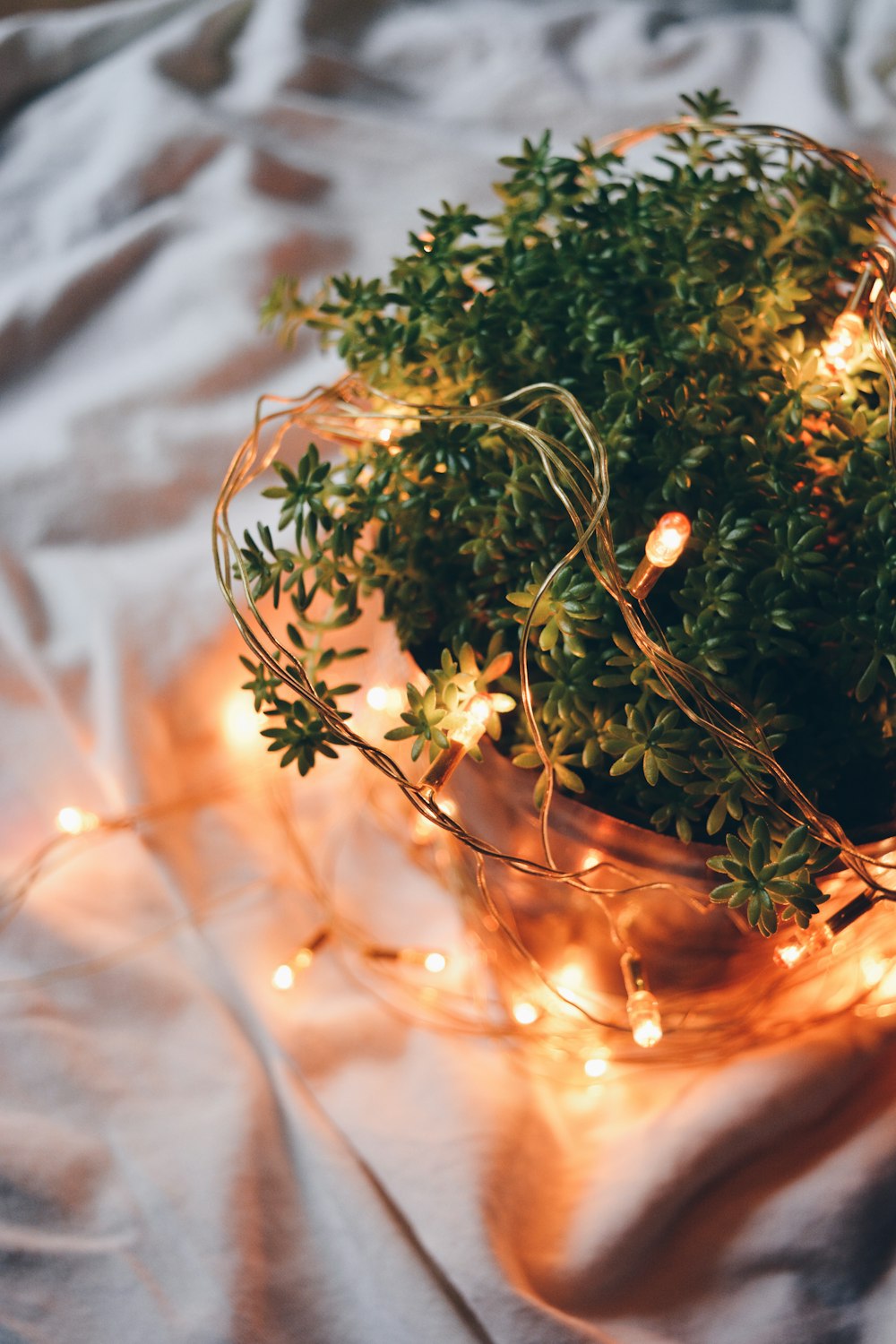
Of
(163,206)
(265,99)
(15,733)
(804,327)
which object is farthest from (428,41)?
(15,733)

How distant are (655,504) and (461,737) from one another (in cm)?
16

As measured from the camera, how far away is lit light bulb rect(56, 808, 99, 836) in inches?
33.0

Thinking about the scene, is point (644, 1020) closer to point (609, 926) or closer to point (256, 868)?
point (609, 926)

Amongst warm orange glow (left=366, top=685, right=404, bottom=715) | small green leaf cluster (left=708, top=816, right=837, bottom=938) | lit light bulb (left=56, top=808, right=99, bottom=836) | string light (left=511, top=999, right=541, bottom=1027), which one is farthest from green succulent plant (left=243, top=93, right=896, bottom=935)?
lit light bulb (left=56, top=808, right=99, bottom=836)

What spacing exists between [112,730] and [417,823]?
0.87 ft

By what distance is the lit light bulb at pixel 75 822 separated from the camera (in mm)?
838

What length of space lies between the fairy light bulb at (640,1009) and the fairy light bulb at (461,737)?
0.63ft

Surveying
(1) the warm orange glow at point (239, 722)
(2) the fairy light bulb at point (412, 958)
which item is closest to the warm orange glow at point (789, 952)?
(2) the fairy light bulb at point (412, 958)

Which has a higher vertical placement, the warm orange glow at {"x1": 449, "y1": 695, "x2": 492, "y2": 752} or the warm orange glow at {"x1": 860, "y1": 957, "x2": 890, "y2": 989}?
the warm orange glow at {"x1": 449, "y1": 695, "x2": 492, "y2": 752}

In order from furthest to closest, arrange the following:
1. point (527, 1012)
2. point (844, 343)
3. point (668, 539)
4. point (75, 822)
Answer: point (75, 822), point (527, 1012), point (844, 343), point (668, 539)

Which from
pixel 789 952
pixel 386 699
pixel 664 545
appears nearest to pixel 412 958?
pixel 386 699

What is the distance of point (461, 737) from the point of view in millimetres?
539

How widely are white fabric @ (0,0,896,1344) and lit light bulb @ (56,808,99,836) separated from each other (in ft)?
0.08

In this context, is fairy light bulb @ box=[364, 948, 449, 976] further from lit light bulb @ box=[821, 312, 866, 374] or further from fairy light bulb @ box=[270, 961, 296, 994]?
lit light bulb @ box=[821, 312, 866, 374]
